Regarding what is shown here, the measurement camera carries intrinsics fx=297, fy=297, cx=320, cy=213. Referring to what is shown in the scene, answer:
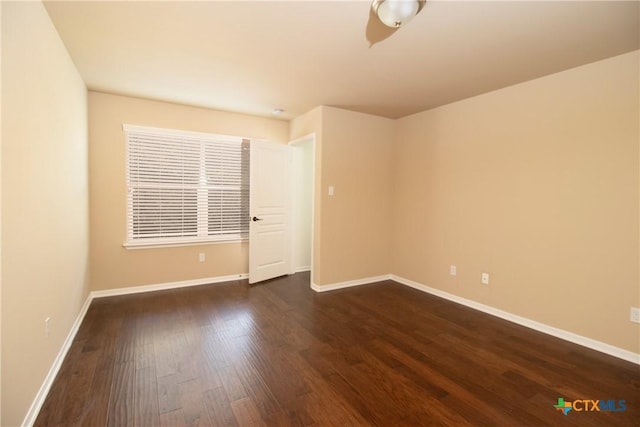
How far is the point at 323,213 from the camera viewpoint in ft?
13.0

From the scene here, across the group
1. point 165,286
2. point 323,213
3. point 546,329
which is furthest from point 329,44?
point 165,286

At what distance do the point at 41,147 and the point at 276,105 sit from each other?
8.39 feet

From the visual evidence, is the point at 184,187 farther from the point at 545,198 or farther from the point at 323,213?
the point at 545,198

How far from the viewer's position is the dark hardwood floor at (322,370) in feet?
5.82

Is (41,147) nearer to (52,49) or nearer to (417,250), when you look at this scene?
(52,49)

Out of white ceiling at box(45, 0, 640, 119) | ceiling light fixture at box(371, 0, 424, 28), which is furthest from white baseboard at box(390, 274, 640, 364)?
ceiling light fixture at box(371, 0, 424, 28)

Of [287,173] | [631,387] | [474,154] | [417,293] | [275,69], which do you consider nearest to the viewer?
[631,387]

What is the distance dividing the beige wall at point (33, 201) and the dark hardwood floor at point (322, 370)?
1.21 feet

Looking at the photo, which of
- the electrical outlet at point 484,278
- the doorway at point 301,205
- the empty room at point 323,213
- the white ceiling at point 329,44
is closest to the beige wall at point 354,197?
the empty room at point 323,213

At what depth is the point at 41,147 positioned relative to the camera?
74.7 inches

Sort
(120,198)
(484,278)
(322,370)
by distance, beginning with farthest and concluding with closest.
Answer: (120,198) < (484,278) < (322,370)

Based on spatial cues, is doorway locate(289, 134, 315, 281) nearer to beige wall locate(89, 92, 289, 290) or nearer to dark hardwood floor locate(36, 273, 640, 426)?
beige wall locate(89, 92, 289, 290)

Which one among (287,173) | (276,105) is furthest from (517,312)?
(276,105)

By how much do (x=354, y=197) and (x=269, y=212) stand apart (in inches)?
50.4
